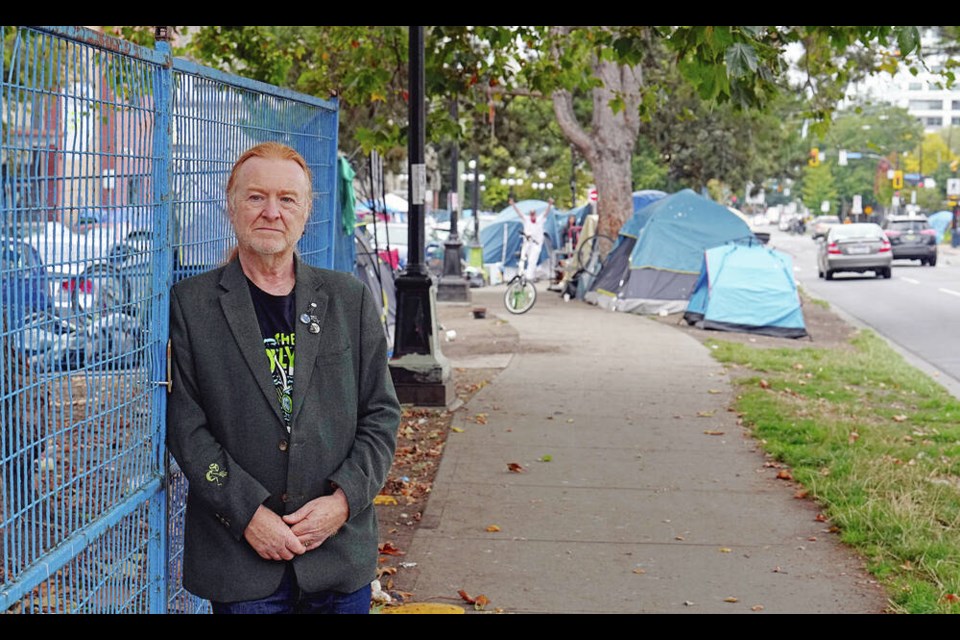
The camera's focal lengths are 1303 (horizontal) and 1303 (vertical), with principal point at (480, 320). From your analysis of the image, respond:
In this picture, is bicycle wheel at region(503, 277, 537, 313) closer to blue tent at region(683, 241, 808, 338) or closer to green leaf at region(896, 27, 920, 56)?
blue tent at region(683, 241, 808, 338)

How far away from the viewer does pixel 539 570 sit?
6.37 metres

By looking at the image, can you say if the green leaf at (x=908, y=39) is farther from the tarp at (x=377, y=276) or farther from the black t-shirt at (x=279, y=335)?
the tarp at (x=377, y=276)

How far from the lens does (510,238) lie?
37.9m

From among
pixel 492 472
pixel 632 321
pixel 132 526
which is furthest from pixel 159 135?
pixel 632 321

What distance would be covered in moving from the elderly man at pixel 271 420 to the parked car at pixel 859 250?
33.7 m

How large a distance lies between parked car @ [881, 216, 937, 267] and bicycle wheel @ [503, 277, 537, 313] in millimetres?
24472

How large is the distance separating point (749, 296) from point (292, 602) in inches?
701

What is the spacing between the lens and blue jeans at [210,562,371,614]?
132 inches

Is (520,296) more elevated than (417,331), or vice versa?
(417,331)

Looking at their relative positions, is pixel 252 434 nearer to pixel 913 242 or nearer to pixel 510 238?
pixel 510 238

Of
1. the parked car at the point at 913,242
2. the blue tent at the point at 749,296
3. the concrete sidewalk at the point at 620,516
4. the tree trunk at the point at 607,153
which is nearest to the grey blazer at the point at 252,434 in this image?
the concrete sidewalk at the point at 620,516

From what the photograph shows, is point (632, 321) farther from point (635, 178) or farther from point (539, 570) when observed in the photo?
point (635, 178)

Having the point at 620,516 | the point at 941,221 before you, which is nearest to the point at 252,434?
the point at 620,516

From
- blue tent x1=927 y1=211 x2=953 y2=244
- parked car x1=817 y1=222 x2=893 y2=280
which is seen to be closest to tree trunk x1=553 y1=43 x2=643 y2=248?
parked car x1=817 y1=222 x2=893 y2=280
